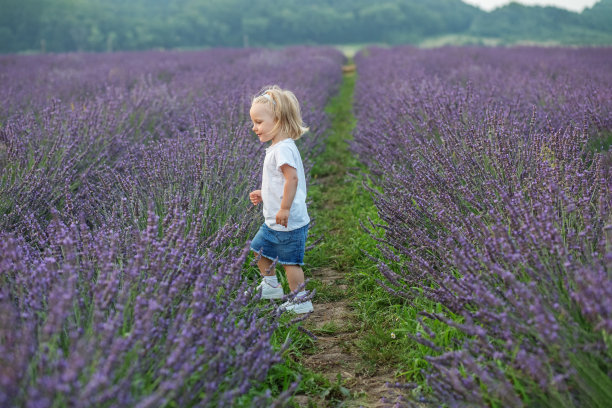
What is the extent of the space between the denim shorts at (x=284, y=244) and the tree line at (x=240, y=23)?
20535mm

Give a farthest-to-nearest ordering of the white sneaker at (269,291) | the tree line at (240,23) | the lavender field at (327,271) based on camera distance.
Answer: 1. the tree line at (240,23)
2. the white sneaker at (269,291)
3. the lavender field at (327,271)

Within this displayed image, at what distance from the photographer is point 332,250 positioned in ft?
11.0

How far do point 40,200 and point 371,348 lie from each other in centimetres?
190

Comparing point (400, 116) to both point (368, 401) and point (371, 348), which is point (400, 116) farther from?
point (368, 401)

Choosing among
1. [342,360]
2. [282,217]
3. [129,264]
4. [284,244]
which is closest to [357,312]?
[342,360]

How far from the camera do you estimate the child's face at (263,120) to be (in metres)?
2.38

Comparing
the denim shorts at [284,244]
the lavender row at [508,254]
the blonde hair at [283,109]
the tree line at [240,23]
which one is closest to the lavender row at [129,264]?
the denim shorts at [284,244]

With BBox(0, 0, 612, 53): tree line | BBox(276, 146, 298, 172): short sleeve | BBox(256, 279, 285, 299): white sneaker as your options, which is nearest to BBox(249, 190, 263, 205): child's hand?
BBox(276, 146, 298, 172): short sleeve

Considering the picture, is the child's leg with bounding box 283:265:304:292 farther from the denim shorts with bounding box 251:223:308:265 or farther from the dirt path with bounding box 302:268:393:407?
the dirt path with bounding box 302:268:393:407

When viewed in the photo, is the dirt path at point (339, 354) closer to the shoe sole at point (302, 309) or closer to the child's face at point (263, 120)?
the shoe sole at point (302, 309)

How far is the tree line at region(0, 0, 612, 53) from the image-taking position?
29.1 meters

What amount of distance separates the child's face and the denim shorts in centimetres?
46

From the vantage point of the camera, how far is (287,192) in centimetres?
233

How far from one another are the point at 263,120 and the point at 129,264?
1.06m
